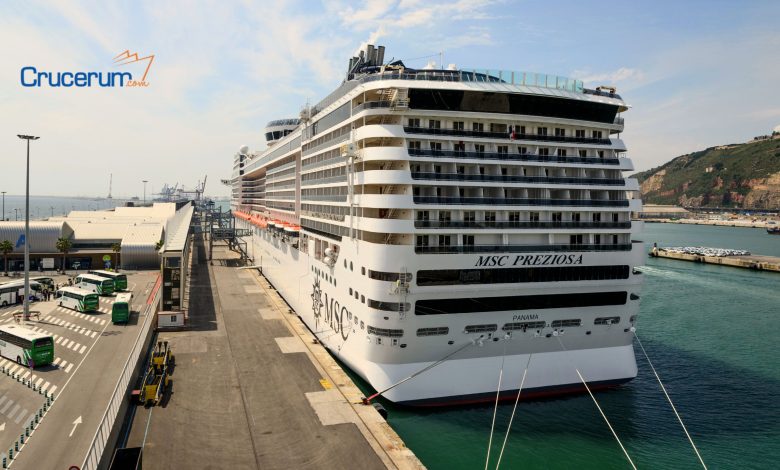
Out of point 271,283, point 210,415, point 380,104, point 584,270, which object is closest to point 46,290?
point 271,283

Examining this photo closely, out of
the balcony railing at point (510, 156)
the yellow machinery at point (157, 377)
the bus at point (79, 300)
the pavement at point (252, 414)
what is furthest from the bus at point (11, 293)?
the balcony railing at point (510, 156)

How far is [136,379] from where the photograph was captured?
24078 mm

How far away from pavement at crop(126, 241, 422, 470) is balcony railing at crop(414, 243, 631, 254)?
7.58 metres

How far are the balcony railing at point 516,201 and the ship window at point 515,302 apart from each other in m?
4.52

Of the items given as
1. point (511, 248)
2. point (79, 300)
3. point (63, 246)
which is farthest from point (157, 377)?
point (63, 246)

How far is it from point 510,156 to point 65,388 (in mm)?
25032

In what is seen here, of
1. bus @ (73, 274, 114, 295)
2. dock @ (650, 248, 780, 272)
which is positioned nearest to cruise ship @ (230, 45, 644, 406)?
bus @ (73, 274, 114, 295)

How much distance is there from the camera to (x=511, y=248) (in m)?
23.6

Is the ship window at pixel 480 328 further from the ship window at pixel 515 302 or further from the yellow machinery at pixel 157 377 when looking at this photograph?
the yellow machinery at pixel 157 377

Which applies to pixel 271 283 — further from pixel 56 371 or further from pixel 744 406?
pixel 744 406

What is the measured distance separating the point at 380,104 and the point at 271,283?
3508 cm

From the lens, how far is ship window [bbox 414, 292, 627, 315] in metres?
22.5

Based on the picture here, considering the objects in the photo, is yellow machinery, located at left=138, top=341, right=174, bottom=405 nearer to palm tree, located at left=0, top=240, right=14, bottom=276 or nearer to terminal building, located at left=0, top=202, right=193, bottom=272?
terminal building, located at left=0, top=202, right=193, bottom=272

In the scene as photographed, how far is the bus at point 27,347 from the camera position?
27.1 meters
